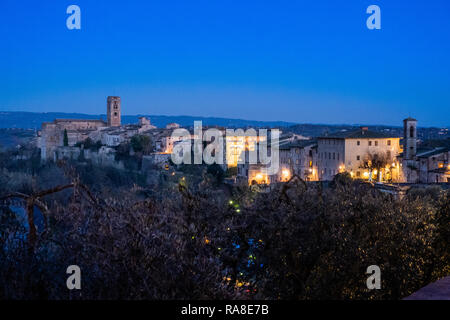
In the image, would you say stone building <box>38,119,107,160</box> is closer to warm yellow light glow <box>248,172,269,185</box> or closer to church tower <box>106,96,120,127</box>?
church tower <box>106,96,120,127</box>

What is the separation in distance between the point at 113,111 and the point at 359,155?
62.3 m

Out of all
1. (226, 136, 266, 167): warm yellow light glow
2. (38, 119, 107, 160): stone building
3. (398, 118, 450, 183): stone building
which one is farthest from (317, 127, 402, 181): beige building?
(38, 119, 107, 160): stone building

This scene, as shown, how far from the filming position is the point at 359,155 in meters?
41.8

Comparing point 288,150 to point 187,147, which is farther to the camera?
point 187,147

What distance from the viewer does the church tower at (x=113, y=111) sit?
3748 inches

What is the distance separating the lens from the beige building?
131ft

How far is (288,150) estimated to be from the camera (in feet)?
154

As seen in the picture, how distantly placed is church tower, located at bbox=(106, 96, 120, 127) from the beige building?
5826cm

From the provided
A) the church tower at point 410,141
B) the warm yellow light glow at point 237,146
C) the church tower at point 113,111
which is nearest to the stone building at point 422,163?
the church tower at point 410,141

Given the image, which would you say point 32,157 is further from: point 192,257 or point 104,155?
point 192,257

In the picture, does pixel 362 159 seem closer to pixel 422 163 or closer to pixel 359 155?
pixel 359 155

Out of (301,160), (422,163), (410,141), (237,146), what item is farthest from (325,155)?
(237,146)
